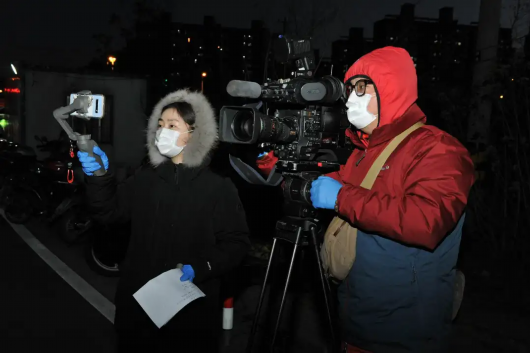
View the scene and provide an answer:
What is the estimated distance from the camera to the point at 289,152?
2.92 metres

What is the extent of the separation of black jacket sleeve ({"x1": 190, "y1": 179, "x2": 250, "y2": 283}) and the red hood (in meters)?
1.05

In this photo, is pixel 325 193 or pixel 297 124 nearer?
pixel 325 193

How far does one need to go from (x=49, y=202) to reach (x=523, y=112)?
8.00m

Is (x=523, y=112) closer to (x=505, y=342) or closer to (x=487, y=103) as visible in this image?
(x=487, y=103)

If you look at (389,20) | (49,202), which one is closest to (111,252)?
(49,202)

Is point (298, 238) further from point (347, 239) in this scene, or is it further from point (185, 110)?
point (185, 110)

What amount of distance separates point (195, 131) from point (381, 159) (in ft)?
4.19

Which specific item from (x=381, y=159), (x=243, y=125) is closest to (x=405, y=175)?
(x=381, y=159)

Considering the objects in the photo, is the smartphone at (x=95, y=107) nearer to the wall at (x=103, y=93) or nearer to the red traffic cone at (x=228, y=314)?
the red traffic cone at (x=228, y=314)

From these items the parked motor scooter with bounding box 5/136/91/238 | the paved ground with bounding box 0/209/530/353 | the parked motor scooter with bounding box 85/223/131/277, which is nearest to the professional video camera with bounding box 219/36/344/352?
the paved ground with bounding box 0/209/530/353

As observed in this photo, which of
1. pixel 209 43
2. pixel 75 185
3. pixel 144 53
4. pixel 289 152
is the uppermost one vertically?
pixel 209 43

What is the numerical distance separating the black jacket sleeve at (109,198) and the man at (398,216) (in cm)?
123

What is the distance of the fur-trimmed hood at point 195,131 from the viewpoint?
3.25 meters

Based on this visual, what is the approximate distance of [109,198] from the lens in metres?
3.08
